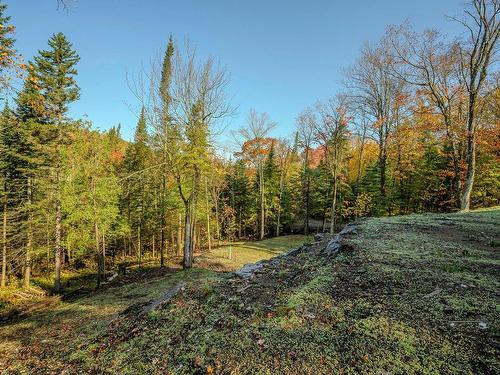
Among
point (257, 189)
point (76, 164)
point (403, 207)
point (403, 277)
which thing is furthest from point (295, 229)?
point (403, 277)

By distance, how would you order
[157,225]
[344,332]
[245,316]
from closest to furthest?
[344,332] < [245,316] < [157,225]

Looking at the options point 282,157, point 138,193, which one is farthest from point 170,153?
point 282,157

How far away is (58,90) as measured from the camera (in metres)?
17.2

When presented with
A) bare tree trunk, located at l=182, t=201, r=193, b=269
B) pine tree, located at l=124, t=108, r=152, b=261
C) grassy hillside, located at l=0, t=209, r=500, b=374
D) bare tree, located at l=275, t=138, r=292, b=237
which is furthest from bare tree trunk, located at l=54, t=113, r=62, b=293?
bare tree, located at l=275, t=138, r=292, b=237

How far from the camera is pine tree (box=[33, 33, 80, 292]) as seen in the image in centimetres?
1694

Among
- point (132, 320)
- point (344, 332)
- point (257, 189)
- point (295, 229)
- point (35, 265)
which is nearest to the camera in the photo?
point (344, 332)

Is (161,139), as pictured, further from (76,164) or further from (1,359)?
(1,359)

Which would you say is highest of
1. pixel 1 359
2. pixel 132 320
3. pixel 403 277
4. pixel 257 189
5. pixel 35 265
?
pixel 257 189

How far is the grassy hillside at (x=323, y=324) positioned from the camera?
9.71ft

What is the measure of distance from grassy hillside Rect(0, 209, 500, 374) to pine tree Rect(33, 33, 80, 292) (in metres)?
12.2

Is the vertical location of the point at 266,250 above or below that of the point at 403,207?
below

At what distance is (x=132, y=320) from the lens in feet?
17.4

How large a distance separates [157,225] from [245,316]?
88.2 ft

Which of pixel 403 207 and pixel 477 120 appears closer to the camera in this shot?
pixel 477 120
